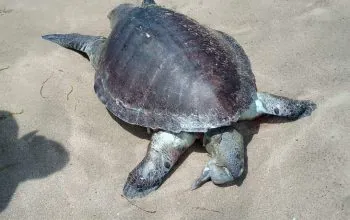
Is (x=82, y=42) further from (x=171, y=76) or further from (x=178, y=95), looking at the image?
(x=178, y=95)

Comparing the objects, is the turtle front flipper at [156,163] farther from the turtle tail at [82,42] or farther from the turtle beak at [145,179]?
the turtle tail at [82,42]

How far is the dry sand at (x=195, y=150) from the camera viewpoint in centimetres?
320

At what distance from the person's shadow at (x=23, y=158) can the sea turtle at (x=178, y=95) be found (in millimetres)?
603

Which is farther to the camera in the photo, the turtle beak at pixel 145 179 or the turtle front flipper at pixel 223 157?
the turtle beak at pixel 145 179

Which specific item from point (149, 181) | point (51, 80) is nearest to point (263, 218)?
point (149, 181)

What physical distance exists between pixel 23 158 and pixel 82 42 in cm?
139

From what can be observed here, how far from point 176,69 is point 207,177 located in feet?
2.74

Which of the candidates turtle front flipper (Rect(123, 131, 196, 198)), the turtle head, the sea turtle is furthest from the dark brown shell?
the turtle head

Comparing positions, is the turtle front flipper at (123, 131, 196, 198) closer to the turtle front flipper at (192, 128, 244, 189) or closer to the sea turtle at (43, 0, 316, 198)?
the sea turtle at (43, 0, 316, 198)

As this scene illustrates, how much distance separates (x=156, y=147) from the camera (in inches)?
133

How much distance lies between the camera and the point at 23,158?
11.9 ft

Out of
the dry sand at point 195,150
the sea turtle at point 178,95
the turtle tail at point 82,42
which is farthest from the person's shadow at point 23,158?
the turtle tail at point 82,42

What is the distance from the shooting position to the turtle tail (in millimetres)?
4309

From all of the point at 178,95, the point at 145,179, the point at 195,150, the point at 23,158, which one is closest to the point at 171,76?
the point at 178,95
